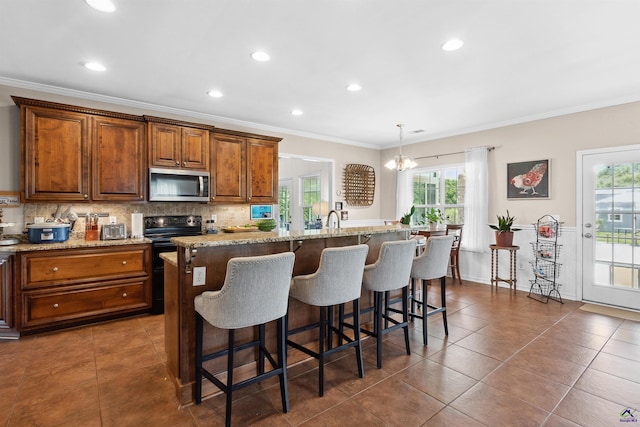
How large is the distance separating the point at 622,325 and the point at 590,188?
1734 millimetres

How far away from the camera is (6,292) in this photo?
3.16 m

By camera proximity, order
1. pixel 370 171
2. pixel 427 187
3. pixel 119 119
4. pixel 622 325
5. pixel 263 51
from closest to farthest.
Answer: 1. pixel 263 51
2. pixel 622 325
3. pixel 119 119
4. pixel 427 187
5. pixel 370 171

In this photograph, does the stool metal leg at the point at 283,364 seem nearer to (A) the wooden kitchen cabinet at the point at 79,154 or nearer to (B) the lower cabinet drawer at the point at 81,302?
(B) the lower cabinet drawer at the point at 81,302

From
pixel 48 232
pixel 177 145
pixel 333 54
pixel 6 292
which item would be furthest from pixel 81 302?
pixel 333 54

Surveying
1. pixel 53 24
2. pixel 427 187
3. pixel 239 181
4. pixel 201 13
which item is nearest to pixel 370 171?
pixel 427 187

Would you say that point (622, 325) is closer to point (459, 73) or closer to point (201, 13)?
point (459, 73)

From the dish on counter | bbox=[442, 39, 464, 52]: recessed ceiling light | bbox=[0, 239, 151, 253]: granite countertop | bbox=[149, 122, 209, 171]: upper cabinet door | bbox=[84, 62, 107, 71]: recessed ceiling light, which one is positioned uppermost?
bbox=[84, 62, 107, 71]: recessed ceiling light

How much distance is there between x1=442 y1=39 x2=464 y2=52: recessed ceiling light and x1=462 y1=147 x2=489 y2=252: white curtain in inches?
116

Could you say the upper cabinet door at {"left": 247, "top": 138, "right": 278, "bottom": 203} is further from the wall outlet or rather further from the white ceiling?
the wall outlet

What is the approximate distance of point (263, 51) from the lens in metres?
2.86

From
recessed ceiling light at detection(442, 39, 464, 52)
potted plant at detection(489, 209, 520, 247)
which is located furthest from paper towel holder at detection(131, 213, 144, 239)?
potted plant at detection(489, 209, 520, 247)

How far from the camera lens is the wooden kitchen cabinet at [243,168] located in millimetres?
4605

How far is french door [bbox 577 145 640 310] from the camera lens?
4.05 meters

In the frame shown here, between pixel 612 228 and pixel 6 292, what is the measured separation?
22.3 ft
